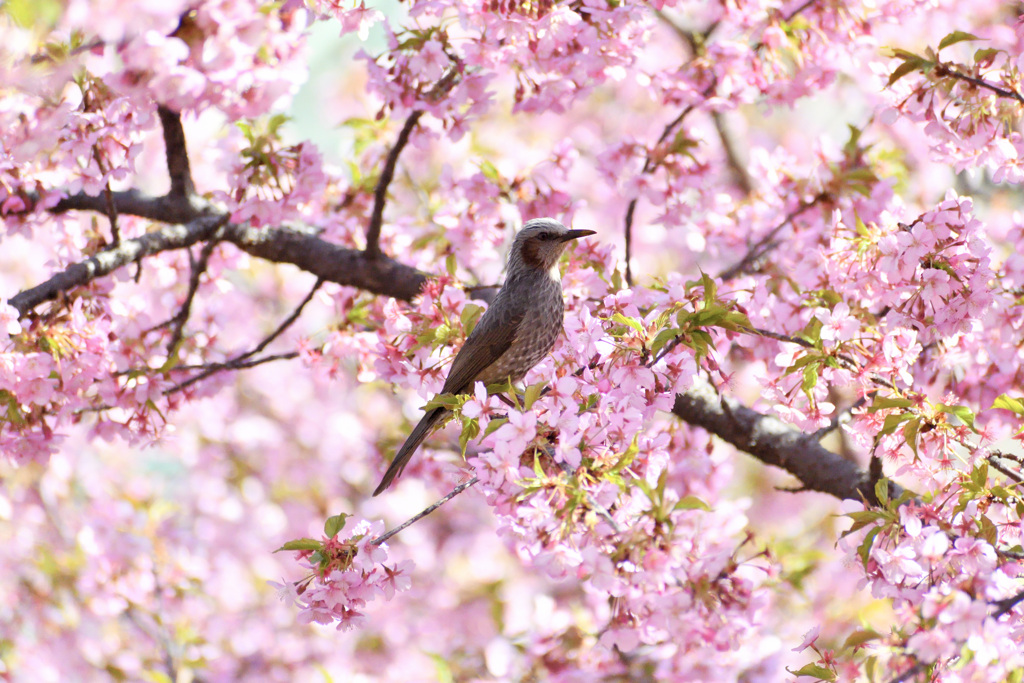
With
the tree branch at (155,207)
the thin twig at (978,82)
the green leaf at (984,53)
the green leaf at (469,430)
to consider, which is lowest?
the green leaf at (469,430)

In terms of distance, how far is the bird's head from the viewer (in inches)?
137

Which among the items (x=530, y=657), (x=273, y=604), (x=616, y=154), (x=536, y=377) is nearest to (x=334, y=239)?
(x=616, y=154)

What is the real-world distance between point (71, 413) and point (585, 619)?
9.18 feet

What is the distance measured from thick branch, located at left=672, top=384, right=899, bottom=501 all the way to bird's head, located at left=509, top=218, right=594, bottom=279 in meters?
0.80

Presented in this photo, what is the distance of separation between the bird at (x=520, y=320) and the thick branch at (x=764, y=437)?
63 centimetres

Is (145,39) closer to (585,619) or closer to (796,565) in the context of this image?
(585,619)

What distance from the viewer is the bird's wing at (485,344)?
3.05 metres

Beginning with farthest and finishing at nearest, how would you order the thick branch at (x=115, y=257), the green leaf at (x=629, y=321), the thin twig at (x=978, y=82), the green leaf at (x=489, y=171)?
the green leaf at (x=489, y=171)
the thick branch at (x=115, y=257)
the thin twig at (x=978, y=82)
the green leaf at (x=629, y=321)

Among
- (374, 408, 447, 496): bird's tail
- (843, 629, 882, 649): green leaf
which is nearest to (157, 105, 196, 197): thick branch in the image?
(374, 408, 447, 496): bird's tail

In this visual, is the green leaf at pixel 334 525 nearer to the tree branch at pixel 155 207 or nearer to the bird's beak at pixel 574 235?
the bird's beak at pixel 574 235

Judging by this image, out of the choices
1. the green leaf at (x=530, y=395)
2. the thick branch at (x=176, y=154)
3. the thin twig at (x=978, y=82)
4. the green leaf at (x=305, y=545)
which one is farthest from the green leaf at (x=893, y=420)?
the thick branch at (x=176, y=154)

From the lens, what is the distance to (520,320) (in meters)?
3.34

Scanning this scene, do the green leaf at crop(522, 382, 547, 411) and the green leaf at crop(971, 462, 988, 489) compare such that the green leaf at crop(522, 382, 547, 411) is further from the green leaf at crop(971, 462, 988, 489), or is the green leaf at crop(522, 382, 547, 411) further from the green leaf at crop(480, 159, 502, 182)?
the green leaf at crop(480, 159, 502, 182)

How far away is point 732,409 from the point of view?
3.36 m
